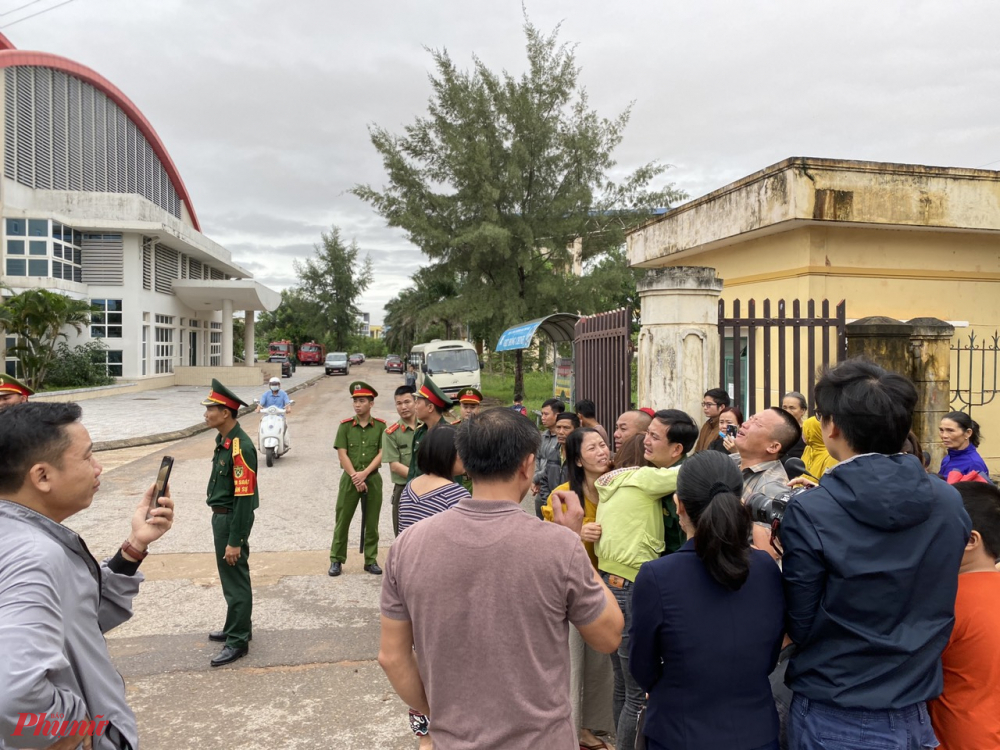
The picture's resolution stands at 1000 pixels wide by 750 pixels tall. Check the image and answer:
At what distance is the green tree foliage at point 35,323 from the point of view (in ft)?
68.5

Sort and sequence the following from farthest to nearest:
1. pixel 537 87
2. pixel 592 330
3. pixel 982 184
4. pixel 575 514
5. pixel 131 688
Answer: pixel 537 87 → pixel 592 330 → pixel 982 184 → pixel 131 688 → pixel 575 514

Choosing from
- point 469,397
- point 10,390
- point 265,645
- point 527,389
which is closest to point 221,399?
point 10,390

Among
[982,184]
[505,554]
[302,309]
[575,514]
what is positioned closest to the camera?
[505,554]

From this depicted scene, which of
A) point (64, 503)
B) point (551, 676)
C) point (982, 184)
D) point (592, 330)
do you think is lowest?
point (551, 676)

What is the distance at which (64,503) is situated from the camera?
1.93 meters

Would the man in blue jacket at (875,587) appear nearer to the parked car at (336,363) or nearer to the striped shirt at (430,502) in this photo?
the striped shirt at (430,502)

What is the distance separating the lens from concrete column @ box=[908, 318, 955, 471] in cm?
618

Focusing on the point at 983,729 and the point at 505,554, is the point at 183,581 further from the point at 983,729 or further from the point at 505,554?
the point at 983,729

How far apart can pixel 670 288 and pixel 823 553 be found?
395 cm

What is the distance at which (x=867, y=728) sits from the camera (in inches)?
77.3

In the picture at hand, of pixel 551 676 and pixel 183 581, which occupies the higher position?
pixel 551 676

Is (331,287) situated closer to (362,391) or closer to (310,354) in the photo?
(310,354)

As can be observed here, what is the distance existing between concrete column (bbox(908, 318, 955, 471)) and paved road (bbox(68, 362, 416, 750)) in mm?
5128

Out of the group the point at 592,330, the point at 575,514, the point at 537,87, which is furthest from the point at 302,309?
the point at 575,514
